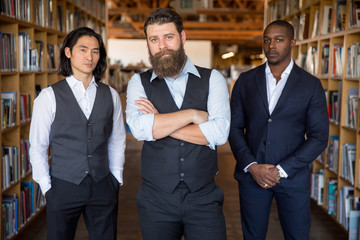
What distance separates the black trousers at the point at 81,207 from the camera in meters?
2.36

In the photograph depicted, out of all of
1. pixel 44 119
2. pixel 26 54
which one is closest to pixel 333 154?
pixel 44 119

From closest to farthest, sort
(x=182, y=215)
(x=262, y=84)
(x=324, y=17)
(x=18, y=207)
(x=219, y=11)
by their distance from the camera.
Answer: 1. (x=182, y=215)
2. (x=262, y=84)
3. (x=18, y=207)
4. (x=324, y=17)
5. (x=219, y=11)

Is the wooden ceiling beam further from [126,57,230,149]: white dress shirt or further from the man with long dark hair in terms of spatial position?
[126,57,230,149]: white dress shirt

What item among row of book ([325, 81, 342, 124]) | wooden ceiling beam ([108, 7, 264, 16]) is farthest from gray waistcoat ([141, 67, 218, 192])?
wooden ceiling beam ([108, 7, 264, 16])

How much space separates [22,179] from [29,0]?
5.47 ft

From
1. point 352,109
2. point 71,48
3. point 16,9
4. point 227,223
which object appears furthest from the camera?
point 227,223

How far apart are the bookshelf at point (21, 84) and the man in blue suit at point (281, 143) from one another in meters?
1.97

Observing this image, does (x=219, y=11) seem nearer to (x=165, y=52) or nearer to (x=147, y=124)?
(x=165, y=52)

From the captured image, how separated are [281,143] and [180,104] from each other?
0.81 m

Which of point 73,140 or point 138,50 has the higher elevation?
point 138,50

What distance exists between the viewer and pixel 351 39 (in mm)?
3902

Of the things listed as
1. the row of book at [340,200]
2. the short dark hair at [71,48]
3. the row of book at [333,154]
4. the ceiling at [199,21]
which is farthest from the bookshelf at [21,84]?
the ceiling at [199,21]

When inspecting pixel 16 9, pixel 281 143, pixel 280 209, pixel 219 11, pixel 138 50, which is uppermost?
pixel 219 11

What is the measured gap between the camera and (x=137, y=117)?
6.83 feet
